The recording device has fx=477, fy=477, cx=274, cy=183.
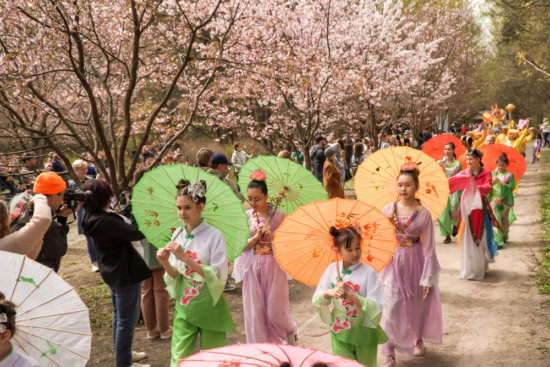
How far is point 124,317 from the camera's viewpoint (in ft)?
14.1

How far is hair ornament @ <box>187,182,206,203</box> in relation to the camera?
138 inches

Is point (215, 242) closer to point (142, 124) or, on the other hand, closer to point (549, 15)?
point (142, 124)

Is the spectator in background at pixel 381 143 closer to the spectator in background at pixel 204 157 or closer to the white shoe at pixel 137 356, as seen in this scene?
the spectator in background at pixel 204 157

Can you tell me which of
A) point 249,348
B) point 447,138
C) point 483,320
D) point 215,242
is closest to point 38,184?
point 215,242

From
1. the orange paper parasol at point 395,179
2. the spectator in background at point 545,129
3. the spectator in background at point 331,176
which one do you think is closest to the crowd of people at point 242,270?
the orange paper parasol at point 395,179

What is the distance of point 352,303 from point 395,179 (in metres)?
1.78

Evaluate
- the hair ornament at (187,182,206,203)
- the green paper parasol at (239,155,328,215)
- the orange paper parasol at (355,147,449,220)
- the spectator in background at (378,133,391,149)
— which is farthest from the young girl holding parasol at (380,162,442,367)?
the spectator in background at (378,133,391,149)

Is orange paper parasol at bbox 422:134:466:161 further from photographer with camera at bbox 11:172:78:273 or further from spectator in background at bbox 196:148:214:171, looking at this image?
photographer with camera at bbox 11:172:78:273

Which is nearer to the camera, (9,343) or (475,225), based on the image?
(9,343)

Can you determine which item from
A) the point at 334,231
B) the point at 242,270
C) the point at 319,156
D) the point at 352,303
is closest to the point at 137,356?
the point at 242,270

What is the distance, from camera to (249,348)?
1.53 meters

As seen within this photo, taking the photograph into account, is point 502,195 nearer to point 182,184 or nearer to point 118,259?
point 182,184

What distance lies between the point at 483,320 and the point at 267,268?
2.78 meters

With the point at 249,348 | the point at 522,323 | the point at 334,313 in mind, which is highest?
the point at 249,348
